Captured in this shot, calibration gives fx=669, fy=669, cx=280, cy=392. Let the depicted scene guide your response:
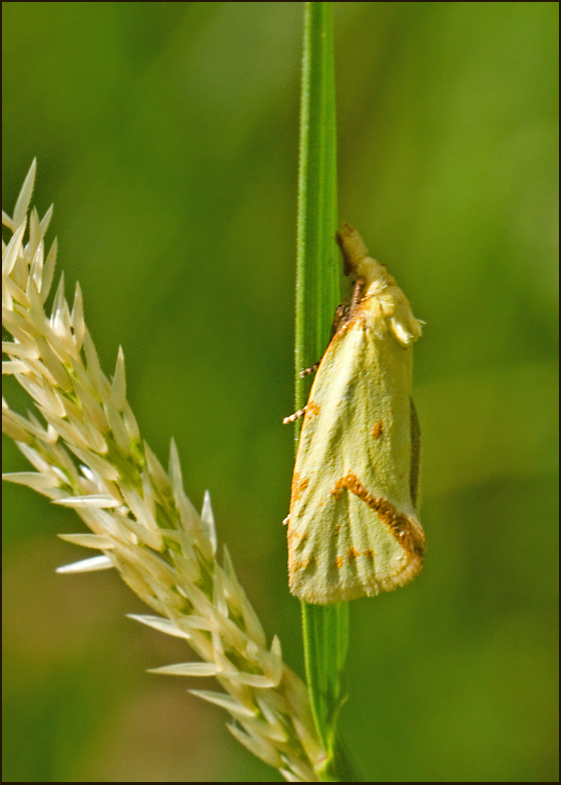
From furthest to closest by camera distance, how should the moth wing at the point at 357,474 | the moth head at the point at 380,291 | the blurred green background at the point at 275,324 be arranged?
the blurred green background at the point at 275,324, the moth head at the point at 380,291, the moth wing at the point at 357,474

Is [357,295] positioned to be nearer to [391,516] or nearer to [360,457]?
[360,457]

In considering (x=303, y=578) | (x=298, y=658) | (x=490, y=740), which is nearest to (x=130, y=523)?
(x=303, y=578)

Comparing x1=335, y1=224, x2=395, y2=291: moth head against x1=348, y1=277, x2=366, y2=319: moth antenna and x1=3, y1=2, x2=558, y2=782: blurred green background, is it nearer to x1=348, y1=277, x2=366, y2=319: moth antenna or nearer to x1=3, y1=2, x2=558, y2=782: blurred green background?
x1=348, y1=277, x2=366, y2=319: moth antenna

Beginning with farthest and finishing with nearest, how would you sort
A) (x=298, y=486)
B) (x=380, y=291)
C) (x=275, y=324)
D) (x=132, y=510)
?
1. (x=275, y=324)
2. (x=380, y=291)
3. (x=298, y=486)
4. (x=132, y=510)

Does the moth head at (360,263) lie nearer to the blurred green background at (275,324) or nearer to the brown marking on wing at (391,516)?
the brown marking on wing at (391,516)

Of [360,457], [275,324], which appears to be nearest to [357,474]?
[360,457]

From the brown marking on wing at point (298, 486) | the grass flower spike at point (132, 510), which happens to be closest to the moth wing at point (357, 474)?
the brown marking on wing at point (298, 486)

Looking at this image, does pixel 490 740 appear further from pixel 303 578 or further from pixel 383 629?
pixel 303 578
